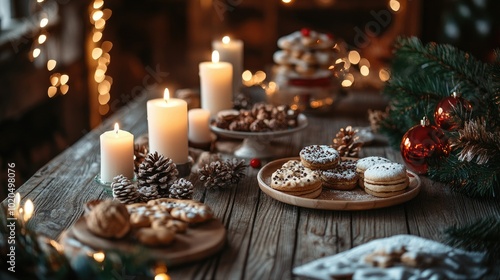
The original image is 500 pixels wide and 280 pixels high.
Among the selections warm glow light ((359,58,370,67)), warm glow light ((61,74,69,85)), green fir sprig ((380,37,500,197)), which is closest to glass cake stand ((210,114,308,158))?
green fir sprig ((380,37,500,197))

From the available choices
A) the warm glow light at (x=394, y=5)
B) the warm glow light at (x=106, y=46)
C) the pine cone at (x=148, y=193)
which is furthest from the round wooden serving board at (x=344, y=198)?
the warm glow light at (x=106, y=46)

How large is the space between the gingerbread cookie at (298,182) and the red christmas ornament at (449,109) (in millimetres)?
364

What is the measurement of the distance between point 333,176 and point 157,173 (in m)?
0.37

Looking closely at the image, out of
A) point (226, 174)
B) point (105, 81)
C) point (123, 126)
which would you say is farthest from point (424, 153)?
point (105, 81)

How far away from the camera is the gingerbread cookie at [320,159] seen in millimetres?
1523

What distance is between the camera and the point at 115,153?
1548 mm

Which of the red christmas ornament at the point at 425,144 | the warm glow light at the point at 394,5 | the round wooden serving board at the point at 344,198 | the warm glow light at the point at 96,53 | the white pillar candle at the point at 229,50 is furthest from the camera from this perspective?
the warm glow light at the point at 394,5

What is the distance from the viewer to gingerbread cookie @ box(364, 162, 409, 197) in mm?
1442

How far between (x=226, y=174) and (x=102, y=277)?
1.66 feet

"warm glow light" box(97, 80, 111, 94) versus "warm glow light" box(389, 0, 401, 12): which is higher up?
"warm glow light" box(389, 0, 401, 12)

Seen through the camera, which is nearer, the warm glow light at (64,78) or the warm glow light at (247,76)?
the warm glow light at (247,76)

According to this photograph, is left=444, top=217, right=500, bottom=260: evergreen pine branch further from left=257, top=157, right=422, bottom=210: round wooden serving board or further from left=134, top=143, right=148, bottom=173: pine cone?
left=134, top=143, right=148, bottom=173: pine cone

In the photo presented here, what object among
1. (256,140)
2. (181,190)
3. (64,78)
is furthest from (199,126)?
(64,78)

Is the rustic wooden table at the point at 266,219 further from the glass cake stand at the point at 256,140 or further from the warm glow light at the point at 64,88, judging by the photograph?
the warm glow light at the point at 64,88
